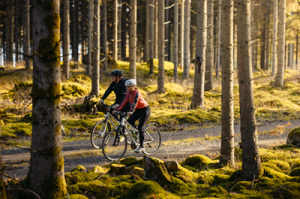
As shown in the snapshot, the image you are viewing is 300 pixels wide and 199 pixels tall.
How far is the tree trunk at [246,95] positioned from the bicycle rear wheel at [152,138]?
11.5 ft

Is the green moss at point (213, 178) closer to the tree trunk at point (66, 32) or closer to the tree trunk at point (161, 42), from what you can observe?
the tree trunk at point (161, 42)

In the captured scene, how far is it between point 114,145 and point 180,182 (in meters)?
2.90

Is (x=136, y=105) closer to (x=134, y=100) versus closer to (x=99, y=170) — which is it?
(x=134, y=100)

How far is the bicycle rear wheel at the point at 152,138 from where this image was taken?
8289 mm

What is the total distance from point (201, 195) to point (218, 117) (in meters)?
9.57

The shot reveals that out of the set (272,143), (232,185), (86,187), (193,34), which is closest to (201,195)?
(232,185)

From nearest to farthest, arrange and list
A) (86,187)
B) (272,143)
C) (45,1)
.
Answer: (45,1) → (86,187) → (272,143)

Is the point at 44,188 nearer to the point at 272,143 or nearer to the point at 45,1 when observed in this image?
the point at 45,1

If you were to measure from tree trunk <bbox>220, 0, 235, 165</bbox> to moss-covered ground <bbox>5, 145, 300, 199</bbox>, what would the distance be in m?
0.42

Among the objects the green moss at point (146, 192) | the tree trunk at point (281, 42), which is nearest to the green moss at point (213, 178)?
the green moss at point (146, 192)

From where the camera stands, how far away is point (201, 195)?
184 inches

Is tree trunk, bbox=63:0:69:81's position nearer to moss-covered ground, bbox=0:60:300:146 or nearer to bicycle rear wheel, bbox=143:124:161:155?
moss-covered ground, bbox=0:60:300:146

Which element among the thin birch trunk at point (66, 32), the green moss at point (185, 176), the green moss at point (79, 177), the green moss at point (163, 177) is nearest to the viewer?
the green moss at point (79, 177)

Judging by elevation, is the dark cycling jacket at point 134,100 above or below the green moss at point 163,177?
above
